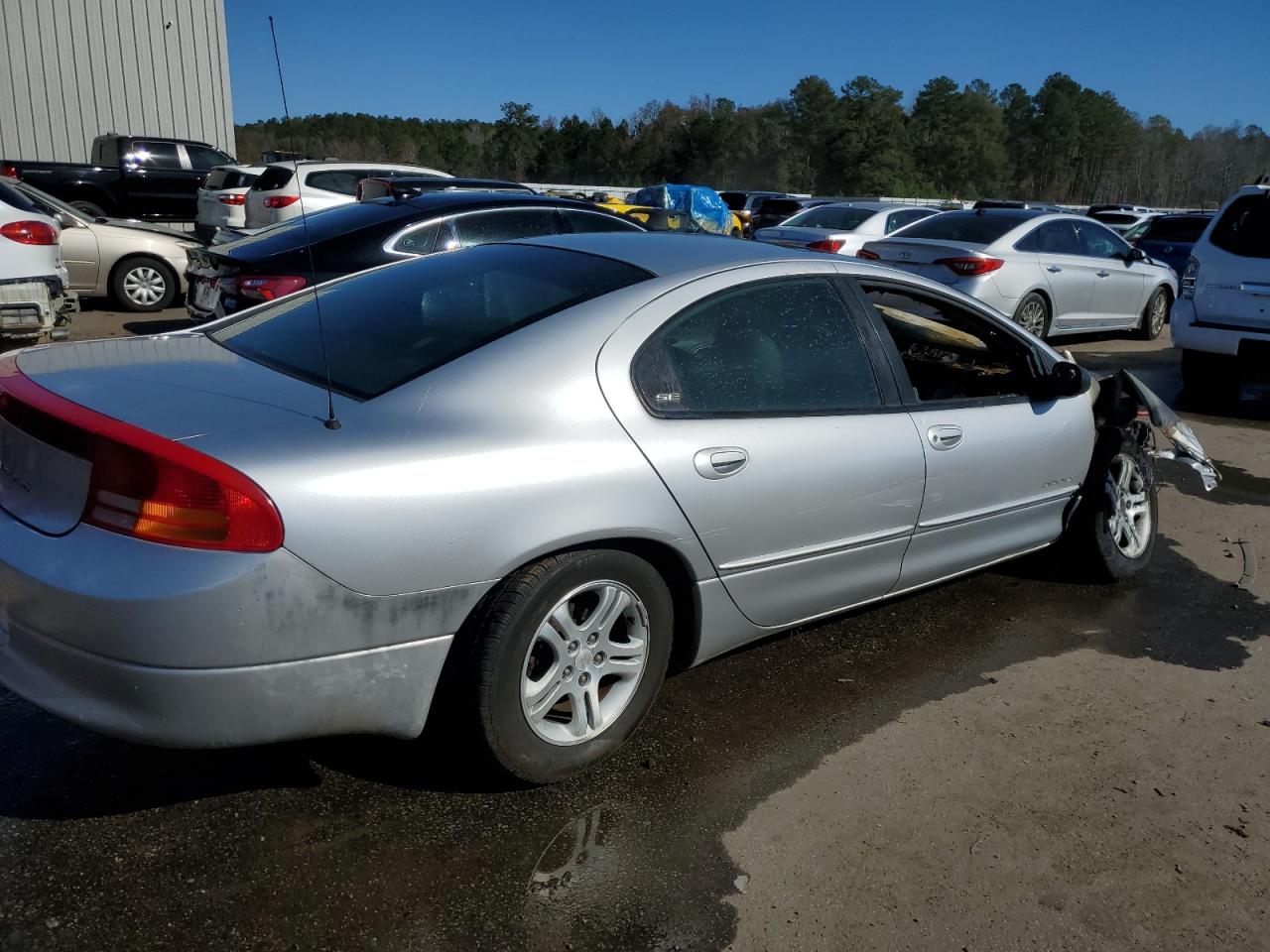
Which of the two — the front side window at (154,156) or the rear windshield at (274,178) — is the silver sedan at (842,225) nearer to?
the rear windshield at (274,178)

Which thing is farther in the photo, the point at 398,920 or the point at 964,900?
the point at 964,900

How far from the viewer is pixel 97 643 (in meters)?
2.33

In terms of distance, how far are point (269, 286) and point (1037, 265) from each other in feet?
25.0

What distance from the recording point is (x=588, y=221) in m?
8.52

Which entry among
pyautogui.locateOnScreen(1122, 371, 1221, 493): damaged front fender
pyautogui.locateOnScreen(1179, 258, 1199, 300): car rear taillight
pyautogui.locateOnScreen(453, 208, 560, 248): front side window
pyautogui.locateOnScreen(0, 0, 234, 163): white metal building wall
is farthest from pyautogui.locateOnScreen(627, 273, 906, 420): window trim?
pyautogui.locateOnScreen(0, 0, 234, 163): white metal building wall

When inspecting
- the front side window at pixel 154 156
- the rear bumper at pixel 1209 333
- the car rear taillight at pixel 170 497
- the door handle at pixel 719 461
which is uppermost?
the front side window at pixel 154 156

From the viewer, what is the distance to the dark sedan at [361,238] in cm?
663

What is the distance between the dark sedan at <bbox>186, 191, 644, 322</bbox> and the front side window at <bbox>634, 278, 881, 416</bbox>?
370cm

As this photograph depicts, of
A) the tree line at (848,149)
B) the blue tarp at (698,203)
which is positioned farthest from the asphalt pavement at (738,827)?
the tree line at (848,149)

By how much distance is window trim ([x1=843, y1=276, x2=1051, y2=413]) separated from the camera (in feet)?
12.2

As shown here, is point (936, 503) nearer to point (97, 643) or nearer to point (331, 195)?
point (97, 643)

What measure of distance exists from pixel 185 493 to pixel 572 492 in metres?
0.91

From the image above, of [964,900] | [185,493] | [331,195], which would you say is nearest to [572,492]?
[185,493]

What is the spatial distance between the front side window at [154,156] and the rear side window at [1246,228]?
16.9 meters
